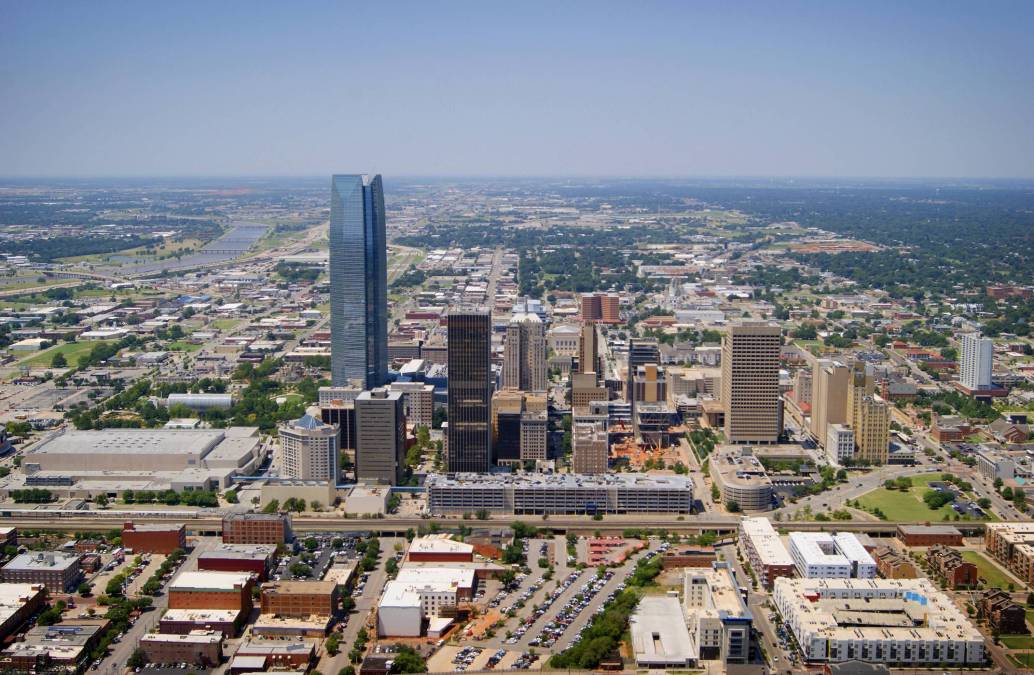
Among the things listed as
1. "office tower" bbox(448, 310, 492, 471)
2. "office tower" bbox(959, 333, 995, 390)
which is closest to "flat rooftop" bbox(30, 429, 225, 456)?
"office tower" bbox(448, 310, 492, 471)

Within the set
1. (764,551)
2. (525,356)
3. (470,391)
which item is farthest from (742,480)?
(525,356)

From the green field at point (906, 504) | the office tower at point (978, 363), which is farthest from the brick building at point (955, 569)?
the office tower at point (978, 363)

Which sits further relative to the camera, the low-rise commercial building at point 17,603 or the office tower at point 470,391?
the office tower at point 470,391

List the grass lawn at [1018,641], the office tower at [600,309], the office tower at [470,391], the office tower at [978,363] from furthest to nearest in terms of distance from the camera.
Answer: the office tower at [600,309], the office tower at [978,363], the office tower at [470,391], the grass lawn at [1018,641]

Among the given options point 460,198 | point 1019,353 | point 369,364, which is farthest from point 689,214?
point 369,364

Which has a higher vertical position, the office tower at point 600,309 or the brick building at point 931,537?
the office tower at point 600,309

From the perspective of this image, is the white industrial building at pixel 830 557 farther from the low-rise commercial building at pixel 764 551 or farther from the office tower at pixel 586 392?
the office tower at pixel 586 392

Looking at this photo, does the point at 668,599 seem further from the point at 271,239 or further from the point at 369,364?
the point at 271,239

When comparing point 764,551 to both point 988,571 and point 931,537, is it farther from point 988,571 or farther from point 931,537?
point 988,571
